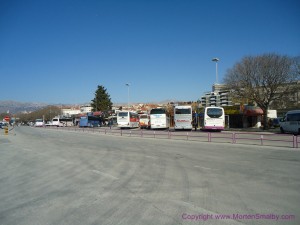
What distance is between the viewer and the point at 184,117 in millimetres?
40750

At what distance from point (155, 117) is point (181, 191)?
39.1 meters

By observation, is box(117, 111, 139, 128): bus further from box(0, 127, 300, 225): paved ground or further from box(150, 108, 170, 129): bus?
box(0, 127, 300, 225): paved ground

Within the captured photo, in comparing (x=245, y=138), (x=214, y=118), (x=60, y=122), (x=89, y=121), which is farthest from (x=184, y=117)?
(x=60, y=122)

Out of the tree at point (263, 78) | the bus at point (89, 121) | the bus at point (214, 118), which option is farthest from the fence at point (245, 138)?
the bus at point (89, 121)

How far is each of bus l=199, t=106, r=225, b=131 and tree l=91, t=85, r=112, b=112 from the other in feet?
296

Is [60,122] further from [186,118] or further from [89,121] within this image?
[186,118]

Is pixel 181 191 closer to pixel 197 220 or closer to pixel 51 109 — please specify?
pixel 197 220

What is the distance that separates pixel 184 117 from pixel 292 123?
13.9m

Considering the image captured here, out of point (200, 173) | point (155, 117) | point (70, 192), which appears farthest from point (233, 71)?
point (70, 192)

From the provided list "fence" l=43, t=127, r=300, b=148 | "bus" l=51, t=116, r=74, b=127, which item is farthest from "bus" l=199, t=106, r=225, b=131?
"bus" l=51, t=116, r=74, b=127

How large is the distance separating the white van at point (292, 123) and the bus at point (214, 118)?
22.3 ft

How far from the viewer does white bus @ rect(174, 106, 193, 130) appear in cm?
4062

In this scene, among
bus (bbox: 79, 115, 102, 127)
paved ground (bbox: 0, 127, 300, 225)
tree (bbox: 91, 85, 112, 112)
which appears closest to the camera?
paved ground (bbox: 0, 127, 300, 225)

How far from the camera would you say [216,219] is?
573cm
